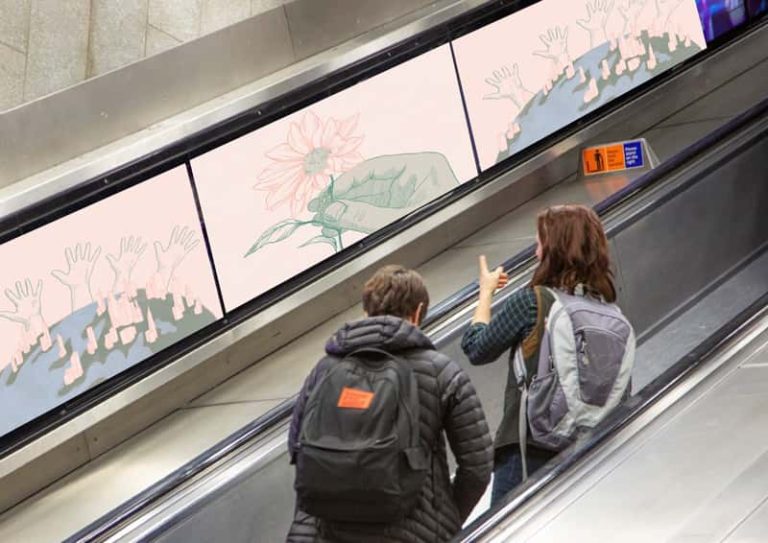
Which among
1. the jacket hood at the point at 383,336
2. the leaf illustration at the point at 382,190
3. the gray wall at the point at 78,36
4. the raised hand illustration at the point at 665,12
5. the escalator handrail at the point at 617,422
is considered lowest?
the escalator handrail at the point at 617,422

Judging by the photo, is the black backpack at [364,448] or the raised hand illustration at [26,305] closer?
the black backpack at [364,448]

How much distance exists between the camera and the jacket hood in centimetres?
378

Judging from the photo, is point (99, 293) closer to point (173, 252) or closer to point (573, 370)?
point (173, 252)

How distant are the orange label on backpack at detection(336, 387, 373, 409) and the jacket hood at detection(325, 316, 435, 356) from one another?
0.13 meters

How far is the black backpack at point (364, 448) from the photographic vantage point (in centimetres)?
367

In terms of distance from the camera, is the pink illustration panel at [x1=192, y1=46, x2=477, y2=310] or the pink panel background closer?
the pink panel background

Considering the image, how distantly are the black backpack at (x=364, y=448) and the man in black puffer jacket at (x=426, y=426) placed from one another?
46 millimetres

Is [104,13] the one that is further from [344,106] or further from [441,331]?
[441,331]

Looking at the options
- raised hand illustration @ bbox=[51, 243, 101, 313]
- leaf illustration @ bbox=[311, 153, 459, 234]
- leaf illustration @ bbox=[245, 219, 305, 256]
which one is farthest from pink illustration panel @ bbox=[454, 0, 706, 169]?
raised hand illustration @ bbox=[51, 243, 101, 313]

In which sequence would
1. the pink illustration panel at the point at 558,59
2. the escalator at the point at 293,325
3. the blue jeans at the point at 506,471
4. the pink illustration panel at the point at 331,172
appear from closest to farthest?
the blue jeans at the point at 506,471, the escalator at the point at 293,325, the pink illustration panel at the point at 331,172, the pink illustration panel at the point at 558,59

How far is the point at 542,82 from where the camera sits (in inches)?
308

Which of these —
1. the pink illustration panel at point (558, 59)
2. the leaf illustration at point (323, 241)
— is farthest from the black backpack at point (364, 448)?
the pink illustration panel at point (558, 59)

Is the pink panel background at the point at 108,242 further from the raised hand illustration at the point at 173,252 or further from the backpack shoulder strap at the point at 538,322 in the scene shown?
the backpack shoulder strap at the point at 538,322

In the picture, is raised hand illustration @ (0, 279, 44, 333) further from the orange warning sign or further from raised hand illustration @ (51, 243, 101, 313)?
the orange warning sign
